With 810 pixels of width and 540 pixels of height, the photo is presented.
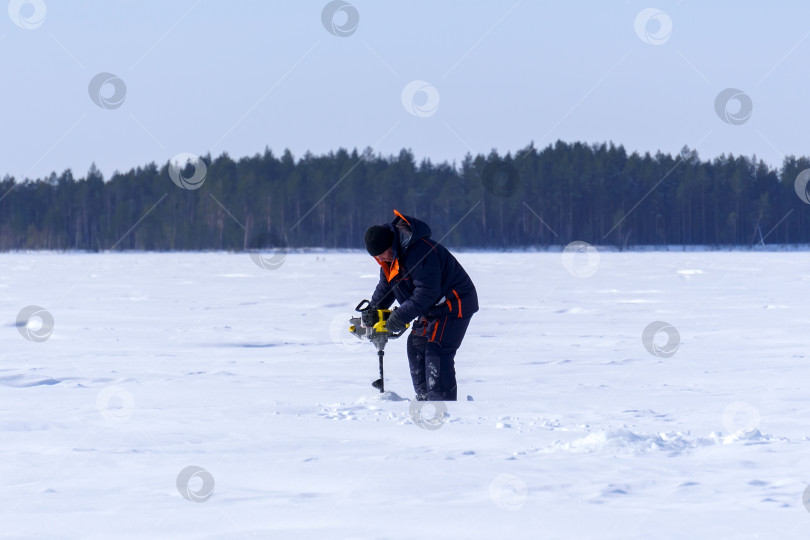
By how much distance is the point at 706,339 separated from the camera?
33.7ft

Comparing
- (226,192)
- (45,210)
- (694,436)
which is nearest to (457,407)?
(694,436)

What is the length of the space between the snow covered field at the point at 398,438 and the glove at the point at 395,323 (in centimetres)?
46

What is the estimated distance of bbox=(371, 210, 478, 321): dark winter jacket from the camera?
571cm

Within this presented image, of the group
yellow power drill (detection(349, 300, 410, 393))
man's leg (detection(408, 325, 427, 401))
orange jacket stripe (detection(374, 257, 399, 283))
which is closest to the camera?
orange jacket stripe (detection(374, 257, 399, 283))

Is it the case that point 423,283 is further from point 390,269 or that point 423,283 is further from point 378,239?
point 378,239

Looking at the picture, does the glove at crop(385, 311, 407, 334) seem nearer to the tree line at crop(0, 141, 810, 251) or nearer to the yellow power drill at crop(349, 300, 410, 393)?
the yellow power drill at crop(349, 300, 410, 393)

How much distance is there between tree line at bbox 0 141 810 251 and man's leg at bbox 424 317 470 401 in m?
76.4

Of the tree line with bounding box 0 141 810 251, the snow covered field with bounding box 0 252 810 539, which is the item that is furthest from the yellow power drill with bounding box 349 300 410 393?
the tree line with bounding box 0 141 810 251

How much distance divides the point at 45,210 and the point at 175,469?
106368 millimetres

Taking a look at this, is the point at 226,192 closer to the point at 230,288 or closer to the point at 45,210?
the point at 45,210

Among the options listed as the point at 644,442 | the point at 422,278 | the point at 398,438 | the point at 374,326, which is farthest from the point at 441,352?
the point at 644,442

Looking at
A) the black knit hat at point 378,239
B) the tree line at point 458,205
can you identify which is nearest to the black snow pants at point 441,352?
the black knit hat at point 378,239

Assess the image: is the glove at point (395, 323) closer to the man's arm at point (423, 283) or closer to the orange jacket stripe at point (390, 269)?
the man's arm at point (423, 283)

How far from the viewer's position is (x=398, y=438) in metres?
4.79
